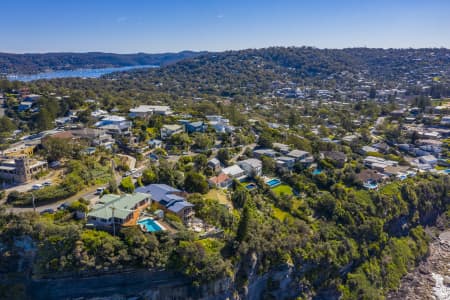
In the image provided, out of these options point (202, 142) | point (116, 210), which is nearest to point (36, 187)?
point (116, 210)

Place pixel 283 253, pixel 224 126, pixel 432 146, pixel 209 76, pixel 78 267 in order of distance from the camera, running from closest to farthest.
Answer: pixel 78 267 < pixel 283 253 < pixel 224 126 < pixel 432 146 < pixel 209 76

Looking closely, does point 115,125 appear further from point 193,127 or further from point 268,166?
point 268,166

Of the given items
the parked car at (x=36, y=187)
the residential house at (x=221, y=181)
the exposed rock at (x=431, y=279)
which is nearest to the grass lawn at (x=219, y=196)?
the residential house at (x=221, y=181)

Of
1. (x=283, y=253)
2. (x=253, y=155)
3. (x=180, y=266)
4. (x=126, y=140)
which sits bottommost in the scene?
(x=283, y=253)

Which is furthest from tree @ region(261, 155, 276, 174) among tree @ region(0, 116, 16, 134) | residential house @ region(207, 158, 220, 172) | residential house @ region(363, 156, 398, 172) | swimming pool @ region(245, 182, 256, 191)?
tree @ region(0, 116, 16, 134)

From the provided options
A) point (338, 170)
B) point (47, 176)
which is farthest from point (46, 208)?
point (338, 170)

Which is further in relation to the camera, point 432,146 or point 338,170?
point 432,146

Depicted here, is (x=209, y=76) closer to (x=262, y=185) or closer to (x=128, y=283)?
(x=262, y=185)
